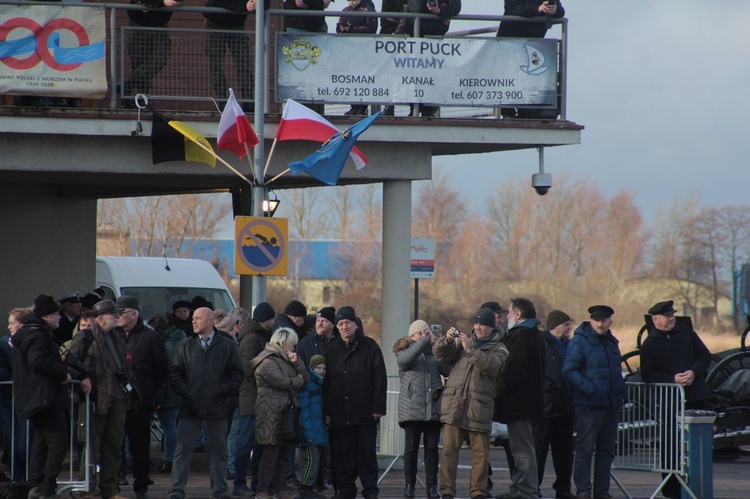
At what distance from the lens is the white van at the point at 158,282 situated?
19.1 m

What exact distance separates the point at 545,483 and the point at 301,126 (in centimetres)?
→ 529

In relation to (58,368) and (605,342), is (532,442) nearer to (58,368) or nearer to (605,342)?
(605,342)

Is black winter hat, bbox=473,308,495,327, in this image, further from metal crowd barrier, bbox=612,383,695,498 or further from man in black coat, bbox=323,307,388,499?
metal crowd barrier, bbox=612,383,695,498

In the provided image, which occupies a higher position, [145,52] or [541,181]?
[145,52]

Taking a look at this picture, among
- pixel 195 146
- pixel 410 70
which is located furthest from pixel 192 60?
pixel 410 70

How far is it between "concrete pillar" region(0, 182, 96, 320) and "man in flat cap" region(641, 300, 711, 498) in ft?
34.2

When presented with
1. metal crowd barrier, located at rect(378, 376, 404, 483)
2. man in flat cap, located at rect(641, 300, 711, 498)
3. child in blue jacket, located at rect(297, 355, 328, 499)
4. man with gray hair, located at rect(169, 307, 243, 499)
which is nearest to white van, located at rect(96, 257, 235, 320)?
metal crowd barrier, located at rect(378, 376, 404, 483)

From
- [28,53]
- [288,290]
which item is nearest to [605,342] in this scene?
[28,53]

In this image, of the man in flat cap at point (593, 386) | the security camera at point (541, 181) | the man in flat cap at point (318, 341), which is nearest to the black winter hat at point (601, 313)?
the man in flat cap at point (593, 386)

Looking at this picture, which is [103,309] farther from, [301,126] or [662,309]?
[662,309]

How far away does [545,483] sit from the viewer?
13.9 meters

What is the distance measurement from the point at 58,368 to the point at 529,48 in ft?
26.2

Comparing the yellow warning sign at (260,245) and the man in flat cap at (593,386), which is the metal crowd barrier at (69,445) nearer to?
the yellow warning sign at (260,245)

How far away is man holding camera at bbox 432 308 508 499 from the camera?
37.0ft
